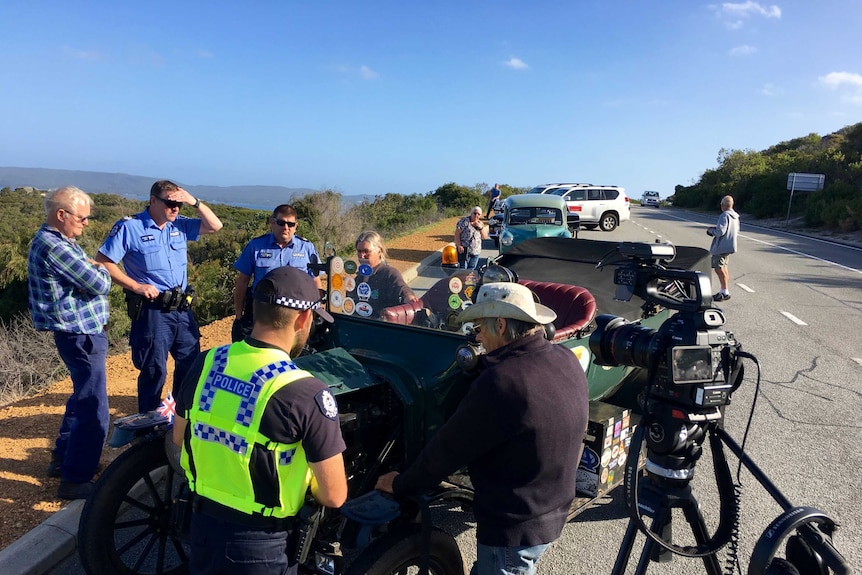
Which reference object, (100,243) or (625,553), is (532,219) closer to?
(100,243)

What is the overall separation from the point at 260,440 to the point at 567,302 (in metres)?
3.25

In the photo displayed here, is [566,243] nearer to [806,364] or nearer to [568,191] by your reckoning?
[806,364]

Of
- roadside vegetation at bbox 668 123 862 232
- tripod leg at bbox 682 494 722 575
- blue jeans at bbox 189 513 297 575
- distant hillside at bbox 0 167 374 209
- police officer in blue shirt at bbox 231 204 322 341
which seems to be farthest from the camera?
distant hillside at bbox 0 167 374 209

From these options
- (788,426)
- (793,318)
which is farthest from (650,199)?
(788,426)

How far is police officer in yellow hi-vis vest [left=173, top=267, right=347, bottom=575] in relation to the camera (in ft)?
5.81

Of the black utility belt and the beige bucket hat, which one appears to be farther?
the beige bucket hat

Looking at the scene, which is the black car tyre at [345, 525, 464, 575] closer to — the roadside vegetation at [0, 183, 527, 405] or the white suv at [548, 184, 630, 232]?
the roadside vegetation at [0, 183, 527, 405]

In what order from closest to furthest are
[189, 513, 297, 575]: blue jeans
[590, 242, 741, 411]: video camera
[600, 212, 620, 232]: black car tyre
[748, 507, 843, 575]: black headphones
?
1. [748, 507, 843, 575]: black headphones
2. [189, 513, 297, 575]: blue jeans
3. [590, 242, 741, 411]: video camera
4. [600, 212, 620, 232]: black car tyre

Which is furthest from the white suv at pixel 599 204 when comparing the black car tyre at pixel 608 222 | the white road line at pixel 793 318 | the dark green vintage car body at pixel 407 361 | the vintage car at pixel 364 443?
the vintage car at pixel 364 443

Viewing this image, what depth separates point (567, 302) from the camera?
457 centimetres

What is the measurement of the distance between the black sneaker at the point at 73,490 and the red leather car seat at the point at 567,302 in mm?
3230

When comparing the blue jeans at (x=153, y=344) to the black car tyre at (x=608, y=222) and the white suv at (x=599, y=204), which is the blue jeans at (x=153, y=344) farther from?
the black car tyre at (x=608, y=222)

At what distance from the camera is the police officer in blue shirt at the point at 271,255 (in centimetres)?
486

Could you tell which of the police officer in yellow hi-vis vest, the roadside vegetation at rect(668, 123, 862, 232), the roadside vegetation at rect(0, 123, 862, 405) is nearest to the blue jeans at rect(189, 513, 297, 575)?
the police officer in yellow hi-vis vest
